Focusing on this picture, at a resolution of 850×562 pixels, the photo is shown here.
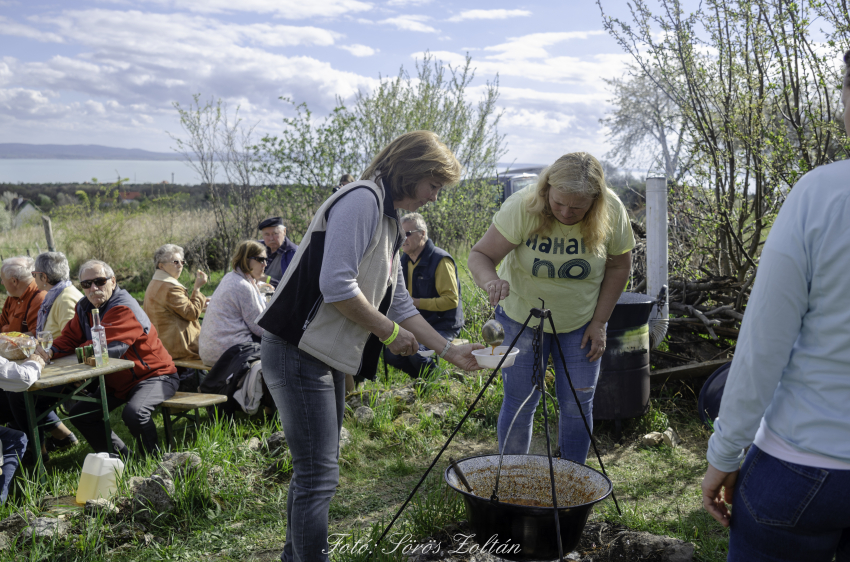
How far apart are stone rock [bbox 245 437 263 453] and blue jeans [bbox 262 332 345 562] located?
1657 millimetres

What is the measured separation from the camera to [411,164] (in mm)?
2164

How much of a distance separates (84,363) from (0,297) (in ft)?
28.2

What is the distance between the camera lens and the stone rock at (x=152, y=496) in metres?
3.10

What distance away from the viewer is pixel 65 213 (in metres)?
13.0

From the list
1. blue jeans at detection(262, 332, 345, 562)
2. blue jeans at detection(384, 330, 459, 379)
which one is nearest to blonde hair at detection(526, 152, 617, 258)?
blue jeans at detection(262, 332, 345, 562)

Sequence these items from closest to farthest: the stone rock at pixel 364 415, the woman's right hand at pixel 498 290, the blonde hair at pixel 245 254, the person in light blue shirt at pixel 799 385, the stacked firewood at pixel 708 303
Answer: the person in light blue shirt at pixel 799 385 < the woman's right hand at pixel 498 290 < the stone rock at pixel 364 415 < the blonde hair at pixel 245 254 < the stacked firewood at pixel 708 303

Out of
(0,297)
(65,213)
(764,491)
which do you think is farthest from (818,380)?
(65,213)

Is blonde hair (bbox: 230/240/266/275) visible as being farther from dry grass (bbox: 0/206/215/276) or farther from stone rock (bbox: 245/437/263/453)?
dry grass (bbox: 0/206/215/276)

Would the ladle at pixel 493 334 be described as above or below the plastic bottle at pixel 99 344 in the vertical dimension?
above

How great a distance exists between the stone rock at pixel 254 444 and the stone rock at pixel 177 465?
1.27 ft

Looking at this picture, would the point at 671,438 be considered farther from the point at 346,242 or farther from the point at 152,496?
the point at 152,496

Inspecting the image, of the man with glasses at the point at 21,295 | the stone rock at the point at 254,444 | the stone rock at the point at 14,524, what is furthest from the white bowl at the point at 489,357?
the man with glasses at the point at 21,295

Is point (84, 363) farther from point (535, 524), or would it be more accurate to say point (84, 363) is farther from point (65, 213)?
point (65, 213)

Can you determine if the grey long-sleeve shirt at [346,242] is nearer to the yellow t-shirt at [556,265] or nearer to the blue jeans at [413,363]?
the yellow t-shirt at [556,265]
